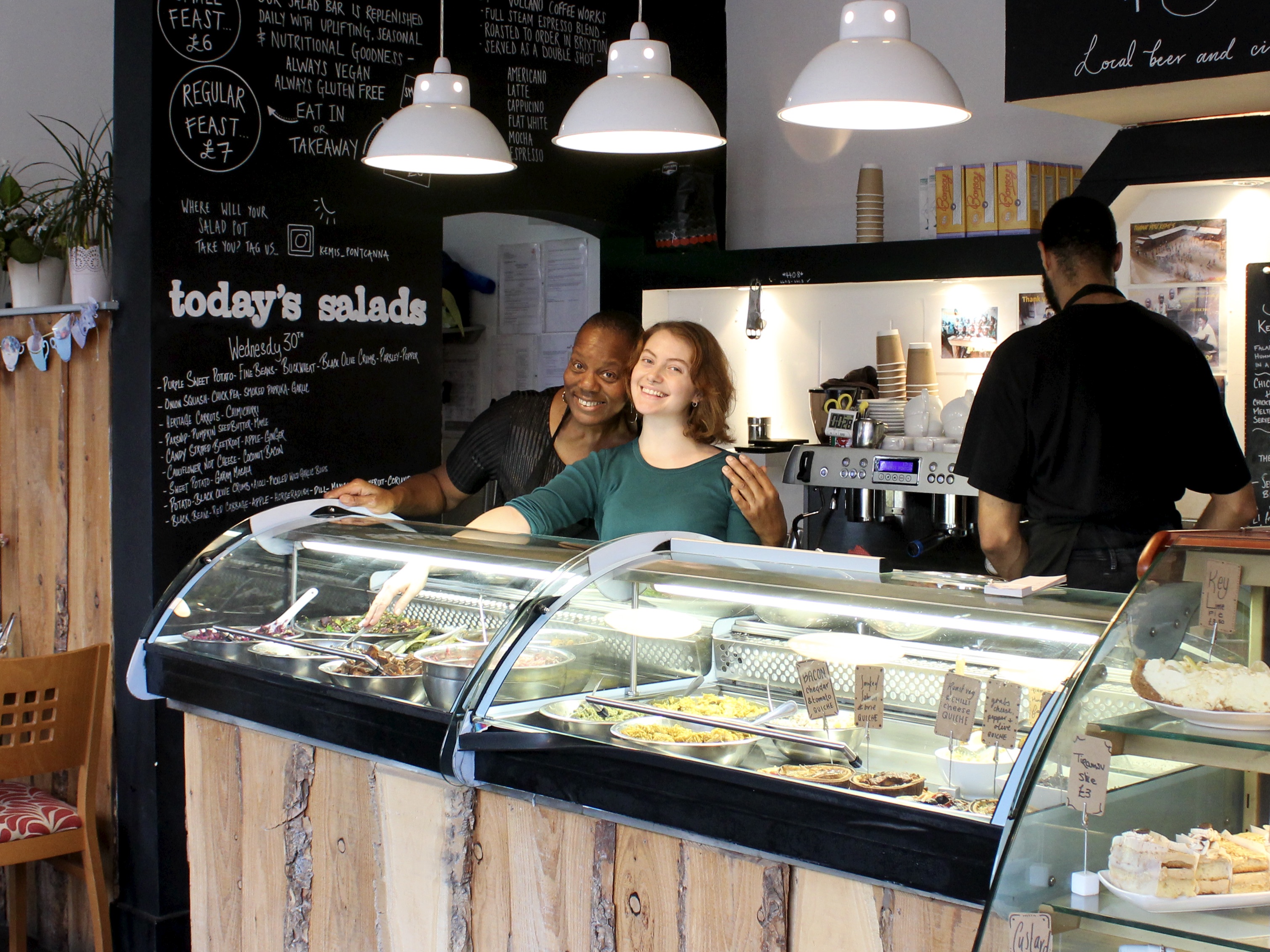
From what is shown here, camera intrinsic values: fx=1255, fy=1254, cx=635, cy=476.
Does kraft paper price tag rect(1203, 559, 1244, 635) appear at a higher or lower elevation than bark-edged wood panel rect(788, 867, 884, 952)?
higher

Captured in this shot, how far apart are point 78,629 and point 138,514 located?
20.9 inches

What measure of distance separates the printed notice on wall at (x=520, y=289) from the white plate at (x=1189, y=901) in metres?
5.12

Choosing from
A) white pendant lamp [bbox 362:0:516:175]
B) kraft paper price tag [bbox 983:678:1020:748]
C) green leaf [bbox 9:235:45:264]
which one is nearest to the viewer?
kraft paper price tag [bbox 983:678:1020:748]

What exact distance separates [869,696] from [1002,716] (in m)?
0.25

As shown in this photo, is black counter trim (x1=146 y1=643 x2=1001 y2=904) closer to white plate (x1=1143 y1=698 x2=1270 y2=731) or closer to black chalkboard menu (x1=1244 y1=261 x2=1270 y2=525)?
white plate (x1=1143 y1=698 x2=1270 y2=731)

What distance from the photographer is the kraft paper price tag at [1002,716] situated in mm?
1782

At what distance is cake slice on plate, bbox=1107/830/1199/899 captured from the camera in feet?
4.96

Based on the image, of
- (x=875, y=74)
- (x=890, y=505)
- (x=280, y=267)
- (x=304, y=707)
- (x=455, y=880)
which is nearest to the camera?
(x=455, y=880)

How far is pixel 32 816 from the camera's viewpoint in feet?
11.9

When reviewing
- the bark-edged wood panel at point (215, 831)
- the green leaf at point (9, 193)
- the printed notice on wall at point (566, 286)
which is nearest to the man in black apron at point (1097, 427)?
the bark-edged wood panel at point (215, 831)

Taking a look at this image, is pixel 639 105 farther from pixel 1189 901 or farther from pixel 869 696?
pixel 1189 901

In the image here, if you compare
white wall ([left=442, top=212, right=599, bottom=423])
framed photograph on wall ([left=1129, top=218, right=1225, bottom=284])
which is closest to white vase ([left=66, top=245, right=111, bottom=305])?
white wall ([left=442, top=212, right=599, bottom=423])

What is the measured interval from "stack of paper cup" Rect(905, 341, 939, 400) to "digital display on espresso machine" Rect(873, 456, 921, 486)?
642mm

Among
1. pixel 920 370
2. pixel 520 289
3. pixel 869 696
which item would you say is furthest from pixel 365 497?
pixel 520 289
